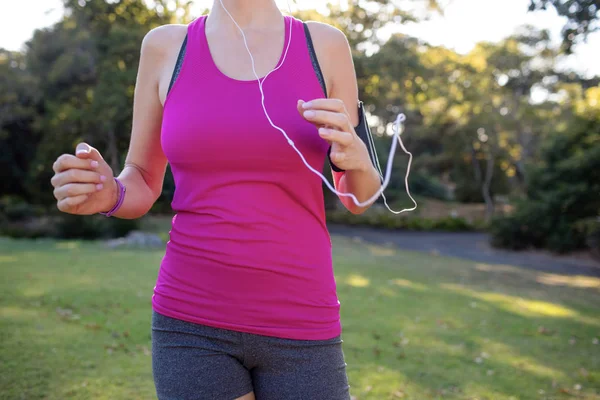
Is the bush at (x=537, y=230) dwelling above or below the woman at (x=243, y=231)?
below

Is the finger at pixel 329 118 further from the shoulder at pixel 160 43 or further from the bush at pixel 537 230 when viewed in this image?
the bush at pixel 537 230

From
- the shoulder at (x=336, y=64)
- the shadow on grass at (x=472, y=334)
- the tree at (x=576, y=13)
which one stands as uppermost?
the tree at (x=576, y=13)

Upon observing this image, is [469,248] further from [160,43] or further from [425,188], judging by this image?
[160,43]

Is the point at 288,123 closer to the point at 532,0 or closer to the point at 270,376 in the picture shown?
the point at 270,376

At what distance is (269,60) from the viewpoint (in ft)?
6.08

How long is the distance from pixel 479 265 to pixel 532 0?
11.7m

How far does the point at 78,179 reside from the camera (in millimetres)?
1590

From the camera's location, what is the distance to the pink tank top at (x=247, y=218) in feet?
5.37

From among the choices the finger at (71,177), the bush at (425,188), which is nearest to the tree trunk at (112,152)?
the finger at (71,177)

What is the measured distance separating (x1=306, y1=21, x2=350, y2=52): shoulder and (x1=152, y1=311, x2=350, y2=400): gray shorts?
0.92m

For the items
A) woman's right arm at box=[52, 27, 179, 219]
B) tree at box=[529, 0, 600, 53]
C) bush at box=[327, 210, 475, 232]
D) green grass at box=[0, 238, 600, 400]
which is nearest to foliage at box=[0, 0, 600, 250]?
bush at box=[327, 210, 475, 232]

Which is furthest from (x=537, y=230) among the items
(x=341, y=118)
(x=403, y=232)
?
(x=341, y=118)

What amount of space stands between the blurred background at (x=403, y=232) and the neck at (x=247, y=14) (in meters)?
0.56

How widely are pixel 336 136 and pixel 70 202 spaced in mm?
735
